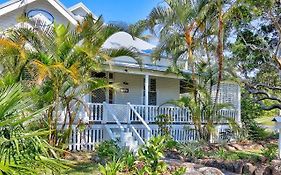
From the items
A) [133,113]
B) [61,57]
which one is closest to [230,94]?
[133,113]

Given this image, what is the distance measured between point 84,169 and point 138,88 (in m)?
9.35

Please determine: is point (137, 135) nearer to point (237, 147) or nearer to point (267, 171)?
point (237, 147)

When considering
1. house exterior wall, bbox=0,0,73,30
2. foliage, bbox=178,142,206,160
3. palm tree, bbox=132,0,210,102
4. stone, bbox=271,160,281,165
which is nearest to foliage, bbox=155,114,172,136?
palm tree, bbox=132,0,210,102

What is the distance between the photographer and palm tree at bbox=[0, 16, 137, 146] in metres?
10.4

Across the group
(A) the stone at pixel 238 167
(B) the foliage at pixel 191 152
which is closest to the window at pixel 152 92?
(B) the foliage at pixel 191 152

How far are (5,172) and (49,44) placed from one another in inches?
300

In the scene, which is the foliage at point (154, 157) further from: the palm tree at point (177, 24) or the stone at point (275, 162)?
the palm tree at point (177, 24)

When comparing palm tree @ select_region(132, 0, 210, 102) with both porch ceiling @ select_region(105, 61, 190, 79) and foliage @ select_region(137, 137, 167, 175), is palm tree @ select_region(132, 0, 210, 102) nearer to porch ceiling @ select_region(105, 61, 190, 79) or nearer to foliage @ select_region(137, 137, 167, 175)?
porch ceiling @ select_region(105, 61, 190, 79)

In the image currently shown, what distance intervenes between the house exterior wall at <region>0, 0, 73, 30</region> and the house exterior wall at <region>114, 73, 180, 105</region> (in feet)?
13.8

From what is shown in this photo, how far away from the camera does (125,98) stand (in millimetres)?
18828

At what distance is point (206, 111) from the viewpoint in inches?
643

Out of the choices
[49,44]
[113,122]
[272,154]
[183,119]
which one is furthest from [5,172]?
[183,119]

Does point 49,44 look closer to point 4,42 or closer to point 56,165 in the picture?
point 4,42

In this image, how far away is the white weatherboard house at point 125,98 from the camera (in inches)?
583
